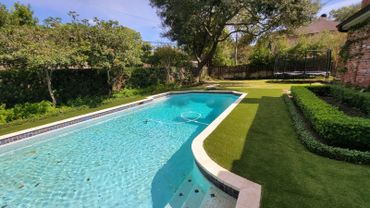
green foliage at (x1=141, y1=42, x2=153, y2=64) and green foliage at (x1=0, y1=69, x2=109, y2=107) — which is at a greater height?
green foliage at (x1=141, y1=42, x2=153, y2=64)

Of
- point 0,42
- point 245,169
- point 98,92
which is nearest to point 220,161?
point 245,169

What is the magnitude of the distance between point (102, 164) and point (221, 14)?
13383mm

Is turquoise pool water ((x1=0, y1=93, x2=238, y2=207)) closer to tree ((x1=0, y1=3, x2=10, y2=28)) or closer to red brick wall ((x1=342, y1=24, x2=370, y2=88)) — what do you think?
red brick wall ((x1=342, y1=24, x2=370, y2=88))

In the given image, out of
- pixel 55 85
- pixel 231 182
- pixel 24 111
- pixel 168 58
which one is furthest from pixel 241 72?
pixel 231 182

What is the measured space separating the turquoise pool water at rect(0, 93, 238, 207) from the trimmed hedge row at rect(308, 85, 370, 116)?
500 cm

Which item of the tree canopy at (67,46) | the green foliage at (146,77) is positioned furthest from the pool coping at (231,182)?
the green foliage at (146,77)

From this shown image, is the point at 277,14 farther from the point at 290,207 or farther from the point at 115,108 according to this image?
the point at 290,207

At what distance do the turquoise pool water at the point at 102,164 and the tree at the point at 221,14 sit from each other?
880 centimetres

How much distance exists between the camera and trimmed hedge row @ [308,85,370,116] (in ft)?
21.3

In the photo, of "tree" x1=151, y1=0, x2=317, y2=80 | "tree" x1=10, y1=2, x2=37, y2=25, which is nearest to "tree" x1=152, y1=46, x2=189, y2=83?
"tree" x1=151, y1=0, x2=317, y2=80

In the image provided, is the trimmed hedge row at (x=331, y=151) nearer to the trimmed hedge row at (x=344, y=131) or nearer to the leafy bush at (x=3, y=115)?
the trimmed hedge row at (x=344, y=131)

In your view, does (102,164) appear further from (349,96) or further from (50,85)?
(349,96)

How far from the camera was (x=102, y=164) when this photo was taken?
5285mm

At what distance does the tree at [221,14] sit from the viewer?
566 inches
